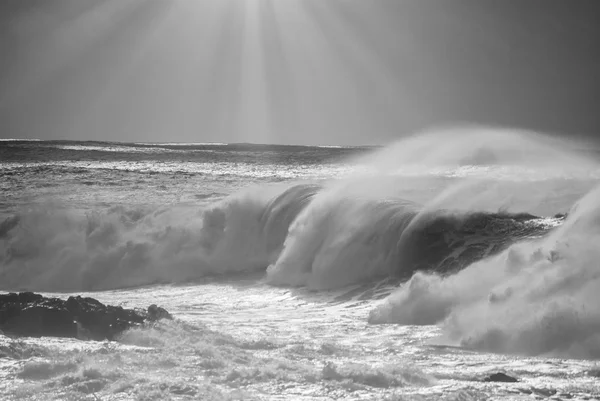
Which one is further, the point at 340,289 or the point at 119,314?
the point at 340,289

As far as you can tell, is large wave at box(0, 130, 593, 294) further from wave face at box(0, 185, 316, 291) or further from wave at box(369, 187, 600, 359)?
wave at box(369, 187, 600, 359)

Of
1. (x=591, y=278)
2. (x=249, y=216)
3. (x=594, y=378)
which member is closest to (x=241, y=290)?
(x=249, y=216)

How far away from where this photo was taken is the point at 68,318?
35.4 feet

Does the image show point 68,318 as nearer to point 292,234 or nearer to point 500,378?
point 500,378

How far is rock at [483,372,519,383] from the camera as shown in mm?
8414

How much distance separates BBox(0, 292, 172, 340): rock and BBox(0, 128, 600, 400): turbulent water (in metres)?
0.44

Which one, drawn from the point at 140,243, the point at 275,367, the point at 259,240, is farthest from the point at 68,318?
the point at 140,243

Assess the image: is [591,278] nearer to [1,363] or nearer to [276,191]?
[1,363]

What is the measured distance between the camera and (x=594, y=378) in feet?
27.5

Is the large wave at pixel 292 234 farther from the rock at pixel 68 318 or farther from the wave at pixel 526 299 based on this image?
the rock at pixel 68 318

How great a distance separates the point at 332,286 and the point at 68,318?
6.76 m

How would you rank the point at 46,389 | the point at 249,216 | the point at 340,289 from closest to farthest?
1. the point at 46,389
2. the point at 340,289
3. the point at 249,216

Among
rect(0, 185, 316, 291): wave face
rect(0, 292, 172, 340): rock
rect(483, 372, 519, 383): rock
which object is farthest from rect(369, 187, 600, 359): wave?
rect(0, 185, 316, 291): wave face

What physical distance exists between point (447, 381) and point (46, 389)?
14.0ft
